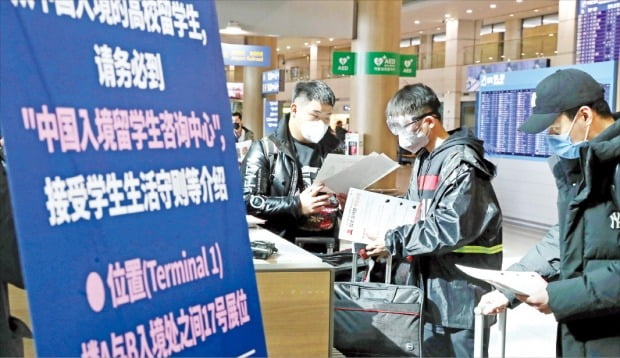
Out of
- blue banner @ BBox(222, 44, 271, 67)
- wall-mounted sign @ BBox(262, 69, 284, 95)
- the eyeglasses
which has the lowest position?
the eyeglasses

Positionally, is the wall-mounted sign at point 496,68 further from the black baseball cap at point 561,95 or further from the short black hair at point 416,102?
the black baseball cap at point 561,95

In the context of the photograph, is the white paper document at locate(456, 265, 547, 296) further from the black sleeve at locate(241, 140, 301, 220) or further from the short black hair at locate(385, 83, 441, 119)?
the black sleeve at locate(241, 140, 301, 220)

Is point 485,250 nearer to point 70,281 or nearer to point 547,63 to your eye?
point 70,281

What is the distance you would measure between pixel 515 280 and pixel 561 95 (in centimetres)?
59

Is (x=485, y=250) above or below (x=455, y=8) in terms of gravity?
below

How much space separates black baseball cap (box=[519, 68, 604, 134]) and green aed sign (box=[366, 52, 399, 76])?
8772 millimetres

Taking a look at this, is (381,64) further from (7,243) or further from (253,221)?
(7,243)

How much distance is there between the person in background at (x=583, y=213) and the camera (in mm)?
2008

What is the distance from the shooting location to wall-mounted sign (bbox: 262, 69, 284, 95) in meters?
15.3

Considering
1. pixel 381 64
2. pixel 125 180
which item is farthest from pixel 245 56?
pixel 125 180

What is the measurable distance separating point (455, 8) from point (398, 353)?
19.2 m

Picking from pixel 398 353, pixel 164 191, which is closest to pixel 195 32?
pixel 164 191

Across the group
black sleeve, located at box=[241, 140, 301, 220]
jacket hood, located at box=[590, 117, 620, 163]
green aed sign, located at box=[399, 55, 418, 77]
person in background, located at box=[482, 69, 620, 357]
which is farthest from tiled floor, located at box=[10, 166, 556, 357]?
green aed sign, located at box=[399, 55, 418, 77]

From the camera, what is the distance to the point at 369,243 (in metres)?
3.05
